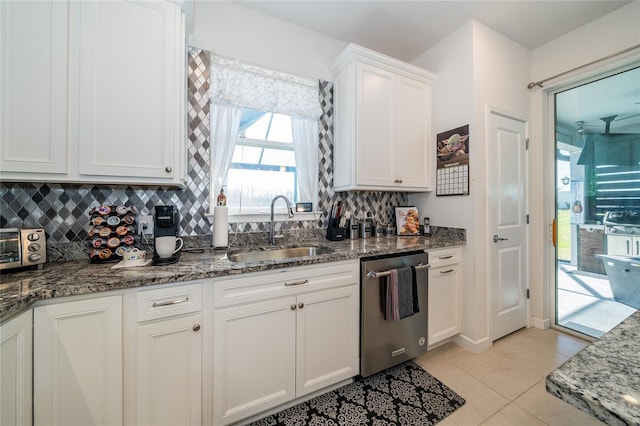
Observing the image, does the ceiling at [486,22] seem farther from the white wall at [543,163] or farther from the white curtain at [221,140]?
the white curtain at [221,140]

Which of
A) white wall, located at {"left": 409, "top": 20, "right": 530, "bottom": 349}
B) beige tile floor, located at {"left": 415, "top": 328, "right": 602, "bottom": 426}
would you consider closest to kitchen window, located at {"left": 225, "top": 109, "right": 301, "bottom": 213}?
white wall, located at {"left": 409, "top": 20, "right": 530, "bottom": 349}

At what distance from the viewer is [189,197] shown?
1822mm

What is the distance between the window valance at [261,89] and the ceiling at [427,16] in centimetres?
51

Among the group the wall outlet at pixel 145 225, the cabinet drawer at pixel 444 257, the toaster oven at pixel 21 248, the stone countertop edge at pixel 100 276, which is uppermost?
the wall outlet at pixel 145 225

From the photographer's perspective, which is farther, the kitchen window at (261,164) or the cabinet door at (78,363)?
the kitchen window at (261,164)

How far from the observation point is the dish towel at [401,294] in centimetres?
170

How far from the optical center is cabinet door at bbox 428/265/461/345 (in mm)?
2008

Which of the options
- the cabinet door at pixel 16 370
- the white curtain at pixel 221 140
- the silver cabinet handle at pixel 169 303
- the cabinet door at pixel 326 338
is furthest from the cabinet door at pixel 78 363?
the white curtain at pixel 221 140

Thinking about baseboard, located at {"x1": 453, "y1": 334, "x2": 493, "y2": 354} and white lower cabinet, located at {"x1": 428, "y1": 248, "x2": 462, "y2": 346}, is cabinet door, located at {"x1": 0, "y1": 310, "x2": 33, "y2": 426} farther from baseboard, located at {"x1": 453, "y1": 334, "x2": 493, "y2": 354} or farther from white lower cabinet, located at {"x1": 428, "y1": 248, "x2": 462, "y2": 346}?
baseboard, located at {"x1": 453, "y1": 334, "x2": 493, "y2": 354}

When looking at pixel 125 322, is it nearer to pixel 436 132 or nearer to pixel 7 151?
pixel 7 151

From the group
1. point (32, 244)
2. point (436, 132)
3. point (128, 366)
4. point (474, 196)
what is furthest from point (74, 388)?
point (436, 132)

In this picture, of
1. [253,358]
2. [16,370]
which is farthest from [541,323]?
[16,370]

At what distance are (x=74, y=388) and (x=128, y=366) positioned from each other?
19 cm

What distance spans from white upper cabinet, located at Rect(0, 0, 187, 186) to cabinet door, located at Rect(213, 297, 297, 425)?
0.93 metres
